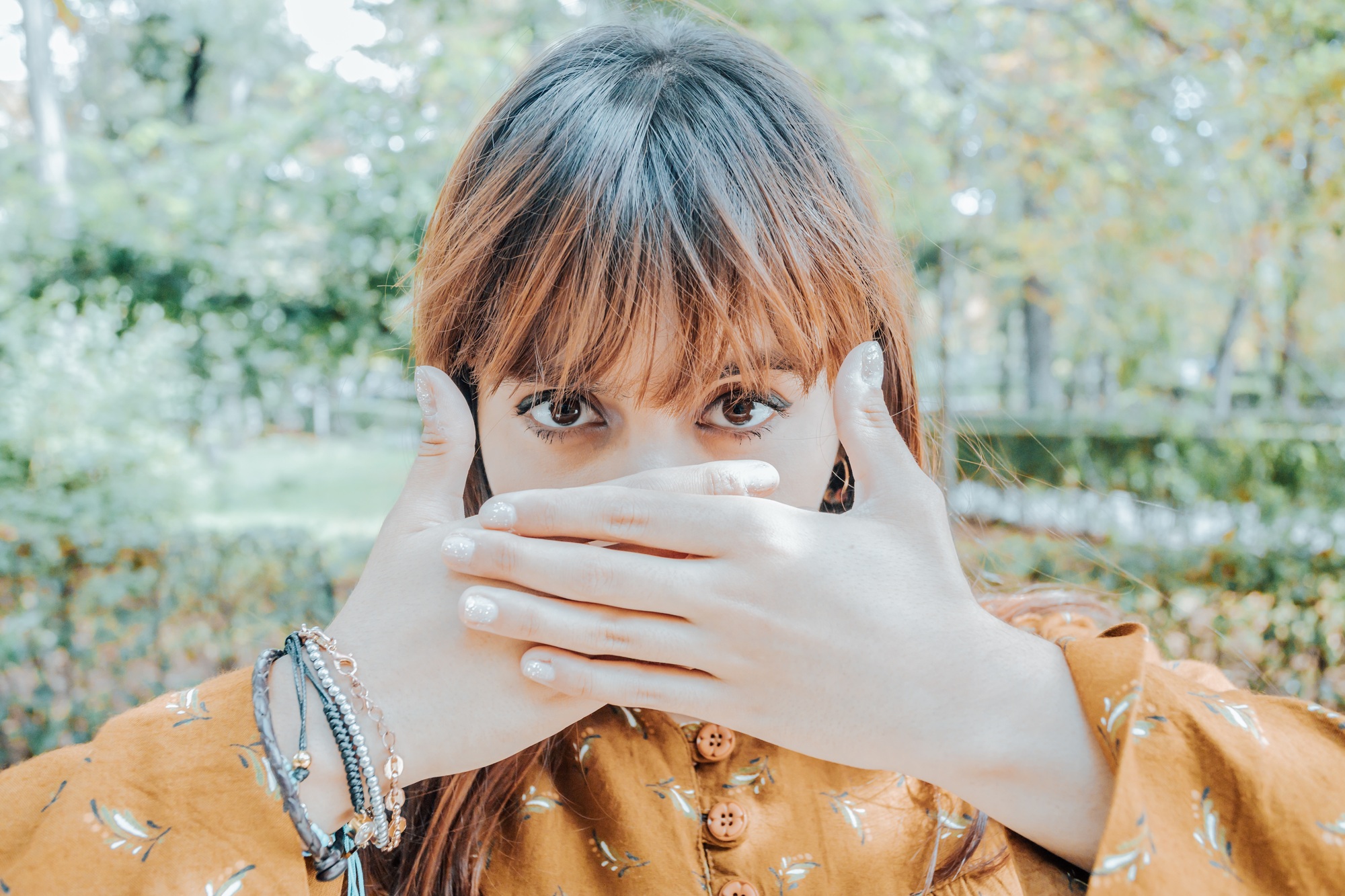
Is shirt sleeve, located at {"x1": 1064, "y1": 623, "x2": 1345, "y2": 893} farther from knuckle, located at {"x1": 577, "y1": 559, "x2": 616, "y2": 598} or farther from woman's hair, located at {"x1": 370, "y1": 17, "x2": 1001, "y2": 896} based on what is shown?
knuckle, located at {"x1": 577, "y1": 559, "x2": 616, "y2": 598}

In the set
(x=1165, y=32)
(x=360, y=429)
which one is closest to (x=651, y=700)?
(x=1165, y=32)

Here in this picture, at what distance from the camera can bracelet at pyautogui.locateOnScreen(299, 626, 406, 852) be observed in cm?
102

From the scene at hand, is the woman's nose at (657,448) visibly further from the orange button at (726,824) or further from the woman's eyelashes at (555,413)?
the orange button at (726,824)

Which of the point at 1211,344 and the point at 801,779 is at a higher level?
the point at 801,779

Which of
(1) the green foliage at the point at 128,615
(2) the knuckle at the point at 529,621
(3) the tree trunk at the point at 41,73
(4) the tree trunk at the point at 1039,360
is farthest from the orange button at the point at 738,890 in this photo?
(4) the tree trunk at the point at 1039,360

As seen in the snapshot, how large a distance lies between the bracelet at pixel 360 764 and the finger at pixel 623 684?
223 mm

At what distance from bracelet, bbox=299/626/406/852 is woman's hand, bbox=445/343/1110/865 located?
0.17 meters

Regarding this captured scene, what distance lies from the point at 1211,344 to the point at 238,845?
25.9 metres

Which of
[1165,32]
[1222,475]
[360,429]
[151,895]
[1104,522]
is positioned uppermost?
[1165,32]

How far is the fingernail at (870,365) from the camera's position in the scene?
3.74 feet

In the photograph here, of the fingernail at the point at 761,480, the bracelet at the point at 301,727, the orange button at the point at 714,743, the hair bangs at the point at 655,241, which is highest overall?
the hair bangs at the point at 655,241

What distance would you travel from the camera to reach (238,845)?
0.95 m

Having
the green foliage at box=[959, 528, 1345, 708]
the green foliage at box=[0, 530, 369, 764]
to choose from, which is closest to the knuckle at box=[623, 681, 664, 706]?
the green foliage at box=[959, 528, 1345, 708]

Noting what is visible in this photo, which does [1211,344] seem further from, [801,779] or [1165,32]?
[801,779]
